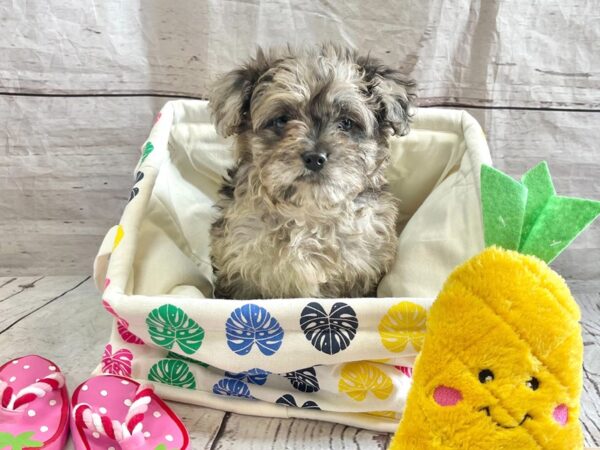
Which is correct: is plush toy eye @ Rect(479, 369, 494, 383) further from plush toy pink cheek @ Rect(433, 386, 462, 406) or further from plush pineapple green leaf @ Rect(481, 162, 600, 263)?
plush pineapple green leaf @ Rect(481, 162, 600, 263)

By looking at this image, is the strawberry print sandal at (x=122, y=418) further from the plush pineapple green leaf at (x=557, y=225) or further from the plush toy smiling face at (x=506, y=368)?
the plush pineapple green leaf at (x=557, y=225)

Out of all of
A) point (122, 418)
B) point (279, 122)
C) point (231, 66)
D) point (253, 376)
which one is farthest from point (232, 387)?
point (231, 66)

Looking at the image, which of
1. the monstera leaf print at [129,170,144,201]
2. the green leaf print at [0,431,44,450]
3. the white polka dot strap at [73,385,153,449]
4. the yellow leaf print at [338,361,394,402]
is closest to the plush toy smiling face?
the yellow leaf print at [338,361,394,402]

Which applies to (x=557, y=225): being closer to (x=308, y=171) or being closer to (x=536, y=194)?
(x=536, y=194)

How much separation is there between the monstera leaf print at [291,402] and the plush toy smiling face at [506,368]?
52 centimetres

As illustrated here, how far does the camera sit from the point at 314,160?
5.23ft

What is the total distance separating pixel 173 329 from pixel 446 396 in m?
0.75

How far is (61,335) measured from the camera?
2.16 metres

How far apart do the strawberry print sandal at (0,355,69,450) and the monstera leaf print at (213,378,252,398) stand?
434 millimetres

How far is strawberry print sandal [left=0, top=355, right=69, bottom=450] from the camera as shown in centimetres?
155

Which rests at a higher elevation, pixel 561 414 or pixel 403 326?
pixel 561 414

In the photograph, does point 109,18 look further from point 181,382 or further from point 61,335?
point 181,382

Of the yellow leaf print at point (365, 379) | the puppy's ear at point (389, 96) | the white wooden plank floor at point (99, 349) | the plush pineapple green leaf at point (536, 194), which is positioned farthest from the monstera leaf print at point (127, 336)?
the plush pineapple green leaf at point (536, 194)

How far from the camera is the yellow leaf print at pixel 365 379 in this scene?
1.57 meters
